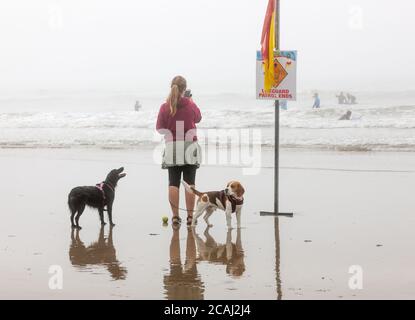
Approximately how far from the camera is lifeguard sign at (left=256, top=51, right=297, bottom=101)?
9.81m

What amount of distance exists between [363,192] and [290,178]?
2231 millimetres

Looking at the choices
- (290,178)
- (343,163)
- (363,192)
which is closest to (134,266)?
(363,192)

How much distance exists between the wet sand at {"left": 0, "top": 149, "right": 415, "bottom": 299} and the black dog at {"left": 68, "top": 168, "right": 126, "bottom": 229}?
23 cm

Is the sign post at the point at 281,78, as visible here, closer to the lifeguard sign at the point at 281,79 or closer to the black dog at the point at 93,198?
the lifeguard sign at the point at 281,79

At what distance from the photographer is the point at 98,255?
24.5 feet

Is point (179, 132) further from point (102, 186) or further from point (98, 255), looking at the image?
point (98, 255)

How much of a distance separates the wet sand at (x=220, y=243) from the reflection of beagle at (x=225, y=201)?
0.65 ft

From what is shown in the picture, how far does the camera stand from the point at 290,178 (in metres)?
14.2

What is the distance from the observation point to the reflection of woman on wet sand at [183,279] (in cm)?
584

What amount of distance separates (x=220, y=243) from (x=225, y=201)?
991 millimetres

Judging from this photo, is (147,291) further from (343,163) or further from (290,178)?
(343,163)

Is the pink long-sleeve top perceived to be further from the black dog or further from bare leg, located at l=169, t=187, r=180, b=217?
the black dog
